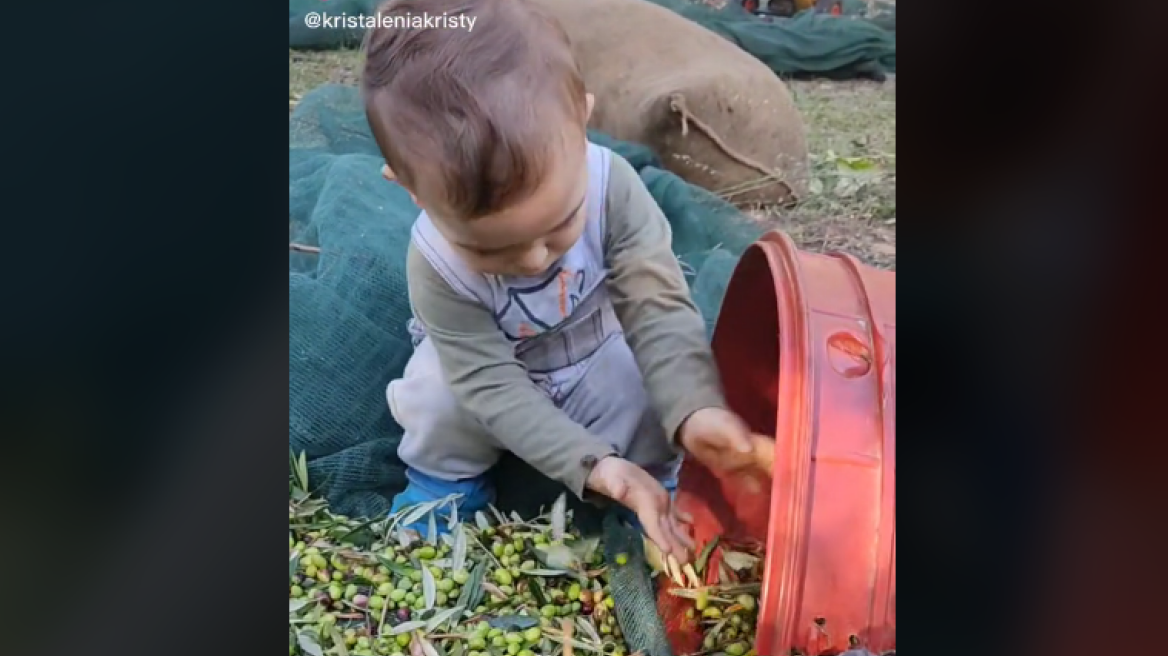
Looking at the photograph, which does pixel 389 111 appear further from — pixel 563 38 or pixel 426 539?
pixel 426 539

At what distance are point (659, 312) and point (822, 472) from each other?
0.23 meters

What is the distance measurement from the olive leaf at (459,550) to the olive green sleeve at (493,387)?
107 millimetres

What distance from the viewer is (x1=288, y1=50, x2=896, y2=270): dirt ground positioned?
3.34 feet

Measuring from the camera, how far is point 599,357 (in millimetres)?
1029

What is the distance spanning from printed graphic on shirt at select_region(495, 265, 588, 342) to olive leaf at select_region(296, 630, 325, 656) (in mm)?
375

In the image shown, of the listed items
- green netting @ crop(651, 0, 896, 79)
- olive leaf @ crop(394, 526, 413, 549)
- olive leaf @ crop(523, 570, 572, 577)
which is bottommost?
olive leaf @ crop(523, 570, 572, 577)

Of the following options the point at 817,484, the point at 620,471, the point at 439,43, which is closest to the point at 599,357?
the point at 620,471

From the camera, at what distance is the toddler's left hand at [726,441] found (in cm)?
101

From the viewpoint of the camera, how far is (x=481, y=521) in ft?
3.39

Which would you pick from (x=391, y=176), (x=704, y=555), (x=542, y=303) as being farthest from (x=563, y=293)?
(x=704, y=555)

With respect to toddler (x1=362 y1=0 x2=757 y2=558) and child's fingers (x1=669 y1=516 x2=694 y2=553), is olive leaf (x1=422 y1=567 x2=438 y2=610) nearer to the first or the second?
toddler (x1=362 y1=0 x2=757 y2=558)

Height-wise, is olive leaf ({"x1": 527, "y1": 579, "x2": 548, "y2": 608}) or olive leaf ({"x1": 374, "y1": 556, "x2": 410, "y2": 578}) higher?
olive leaf ({"x1": 374, "y1": 556, "x2": 410, "y2": 578})

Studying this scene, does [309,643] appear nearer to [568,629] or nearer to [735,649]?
[568,629]

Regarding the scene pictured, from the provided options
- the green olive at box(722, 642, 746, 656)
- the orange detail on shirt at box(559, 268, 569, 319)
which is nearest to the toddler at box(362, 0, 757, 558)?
the orange detail on shirt at box(559, 268, 569, 319)
